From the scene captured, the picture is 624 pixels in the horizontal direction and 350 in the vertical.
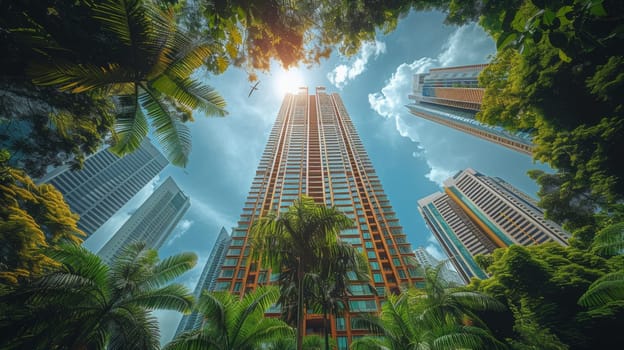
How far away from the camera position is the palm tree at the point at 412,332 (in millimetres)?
6996

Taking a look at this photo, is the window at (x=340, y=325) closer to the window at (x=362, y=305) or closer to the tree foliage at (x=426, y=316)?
the window at (x=362, y=305)

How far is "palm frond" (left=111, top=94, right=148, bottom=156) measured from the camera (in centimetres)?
438

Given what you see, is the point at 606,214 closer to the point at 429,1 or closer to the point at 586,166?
the point at 586,166

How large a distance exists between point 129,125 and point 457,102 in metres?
79.1

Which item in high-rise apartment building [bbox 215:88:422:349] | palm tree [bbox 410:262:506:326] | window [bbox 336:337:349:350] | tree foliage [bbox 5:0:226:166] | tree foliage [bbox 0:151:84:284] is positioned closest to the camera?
tree foliage [bbox 5:0:226:166]

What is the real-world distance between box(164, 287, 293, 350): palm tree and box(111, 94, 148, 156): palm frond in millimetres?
6571

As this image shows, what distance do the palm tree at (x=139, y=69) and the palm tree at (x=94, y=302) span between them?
497cm

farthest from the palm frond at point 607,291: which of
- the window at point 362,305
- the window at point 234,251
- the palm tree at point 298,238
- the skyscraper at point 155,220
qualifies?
the skyscraper at point 155,220

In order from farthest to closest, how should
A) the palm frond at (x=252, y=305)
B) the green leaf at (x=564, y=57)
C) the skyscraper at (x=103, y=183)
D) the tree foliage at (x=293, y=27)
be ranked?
the skyscraper at (x=103, y=183) < the palm frond at (x=252, y=305) < the tree foliage at (x=293, y=27) < the green leaf at (x=564, y=57)

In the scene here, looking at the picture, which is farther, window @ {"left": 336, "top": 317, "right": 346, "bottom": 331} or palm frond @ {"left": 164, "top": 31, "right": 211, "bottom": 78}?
window @ {"left": 336, "top": 317, "right": 346, "bottom": 331}

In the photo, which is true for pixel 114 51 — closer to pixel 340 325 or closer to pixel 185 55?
pixel 185 55

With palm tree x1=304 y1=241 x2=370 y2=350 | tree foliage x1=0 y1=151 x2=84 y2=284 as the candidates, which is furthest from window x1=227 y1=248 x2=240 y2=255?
palm tree x1=304 y1=241 x2=370 y2=350

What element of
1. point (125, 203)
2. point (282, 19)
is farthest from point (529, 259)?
point (125, 203)

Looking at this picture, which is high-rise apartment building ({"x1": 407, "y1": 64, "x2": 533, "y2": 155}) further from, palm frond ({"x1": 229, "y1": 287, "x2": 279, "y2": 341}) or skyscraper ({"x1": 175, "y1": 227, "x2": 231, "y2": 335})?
skyscraper ({"x1": 175, "y1": 227, "x2": 231, "y2": 335})
